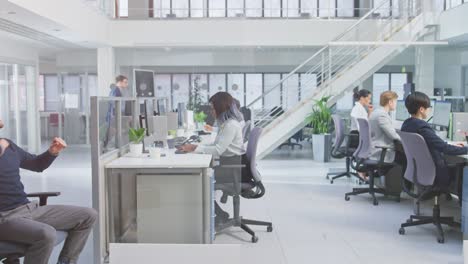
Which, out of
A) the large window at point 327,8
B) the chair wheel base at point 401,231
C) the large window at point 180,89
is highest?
the large window at point 327,8

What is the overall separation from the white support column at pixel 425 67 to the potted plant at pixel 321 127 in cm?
137

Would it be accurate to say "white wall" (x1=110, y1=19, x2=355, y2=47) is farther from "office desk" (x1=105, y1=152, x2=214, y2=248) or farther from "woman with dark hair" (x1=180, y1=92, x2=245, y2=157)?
"office desk" (x1=105, y1=152, x2=214, y2=248)

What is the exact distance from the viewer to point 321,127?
8.56 meters

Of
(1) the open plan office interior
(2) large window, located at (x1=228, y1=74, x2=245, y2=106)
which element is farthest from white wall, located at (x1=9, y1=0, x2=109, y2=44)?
(2) large window, located at (x1=228, y1=74, x2=245, y2=106)

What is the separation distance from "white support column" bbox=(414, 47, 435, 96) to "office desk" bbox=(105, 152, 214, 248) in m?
5.54

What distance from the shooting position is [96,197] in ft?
10.8

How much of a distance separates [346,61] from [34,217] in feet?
21.0

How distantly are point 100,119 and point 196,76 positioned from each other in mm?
2891

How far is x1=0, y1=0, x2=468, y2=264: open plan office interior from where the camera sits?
130 inches

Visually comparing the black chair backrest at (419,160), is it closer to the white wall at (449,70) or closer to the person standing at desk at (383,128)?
the person standing at desk at (383,128)

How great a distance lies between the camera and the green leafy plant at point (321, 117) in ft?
27.9

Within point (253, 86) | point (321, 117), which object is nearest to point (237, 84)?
point (253, 86)

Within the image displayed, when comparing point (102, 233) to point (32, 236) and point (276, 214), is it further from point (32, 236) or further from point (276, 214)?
point (276, 214)

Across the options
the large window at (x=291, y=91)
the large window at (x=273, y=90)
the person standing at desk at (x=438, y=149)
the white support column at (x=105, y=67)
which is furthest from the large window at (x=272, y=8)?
the white support column at (x=105, y=67)
